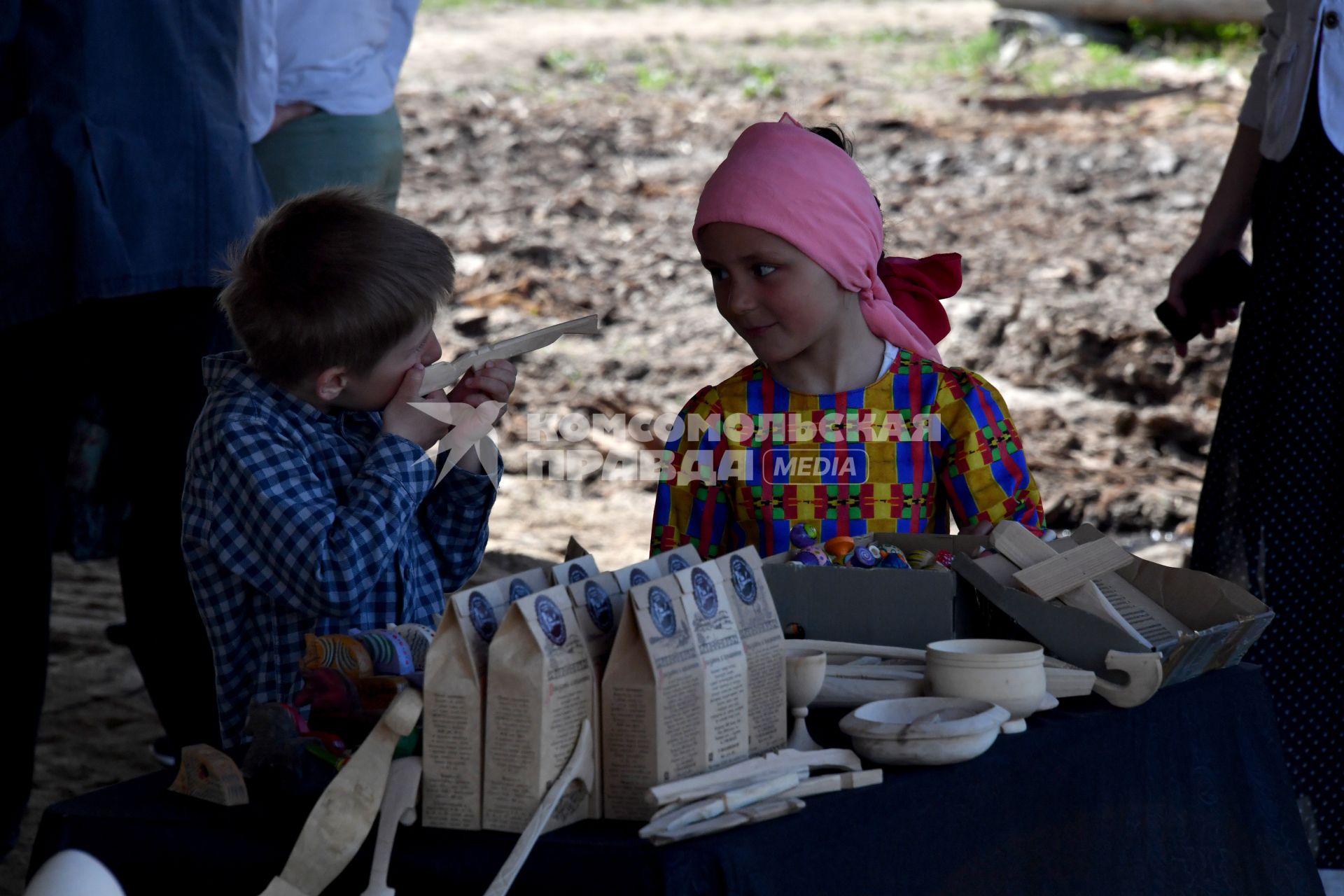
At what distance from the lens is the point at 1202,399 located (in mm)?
5992

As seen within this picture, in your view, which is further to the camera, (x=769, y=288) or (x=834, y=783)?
(x=769, y=288)

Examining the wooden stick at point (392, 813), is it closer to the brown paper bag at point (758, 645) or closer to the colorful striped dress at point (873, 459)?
the brown paper bag at point (758, 645)

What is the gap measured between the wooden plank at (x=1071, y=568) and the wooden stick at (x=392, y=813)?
31.2 inches

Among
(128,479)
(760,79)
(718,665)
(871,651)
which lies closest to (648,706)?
(718,665)

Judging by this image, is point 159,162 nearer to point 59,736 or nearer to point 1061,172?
point 59,736

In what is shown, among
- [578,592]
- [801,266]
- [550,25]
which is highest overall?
[550,25]

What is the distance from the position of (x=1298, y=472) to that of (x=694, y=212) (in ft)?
19.0

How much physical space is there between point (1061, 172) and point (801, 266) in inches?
259

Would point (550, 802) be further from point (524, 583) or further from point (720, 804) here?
point (524, 583)

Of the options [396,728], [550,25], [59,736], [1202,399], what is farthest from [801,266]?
[550,25]

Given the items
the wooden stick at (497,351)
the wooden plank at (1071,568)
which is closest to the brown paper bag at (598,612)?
the wooden plank at (1071,568)

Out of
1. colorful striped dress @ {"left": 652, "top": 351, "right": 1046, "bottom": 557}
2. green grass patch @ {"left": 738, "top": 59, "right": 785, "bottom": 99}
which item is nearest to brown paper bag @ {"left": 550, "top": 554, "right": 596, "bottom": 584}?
colorful striped dress @ {"left": 652, "top": 351, "right": 1046, "bottom": 557}

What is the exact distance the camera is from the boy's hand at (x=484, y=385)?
2.19 meters

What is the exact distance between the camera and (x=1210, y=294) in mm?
3053
